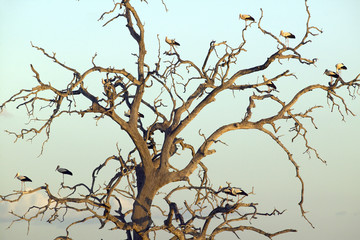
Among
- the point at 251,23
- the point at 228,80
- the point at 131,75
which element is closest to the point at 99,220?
the point at 131,75

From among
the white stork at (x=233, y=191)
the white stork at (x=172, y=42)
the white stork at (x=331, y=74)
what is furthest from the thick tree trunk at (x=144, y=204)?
the white stork at (x=331, y=74)

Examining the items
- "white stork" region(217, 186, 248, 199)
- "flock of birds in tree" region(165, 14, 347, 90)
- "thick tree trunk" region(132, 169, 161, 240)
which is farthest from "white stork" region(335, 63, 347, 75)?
"thick tree trunk" region(132, 169, 161, 240)

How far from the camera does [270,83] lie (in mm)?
10891

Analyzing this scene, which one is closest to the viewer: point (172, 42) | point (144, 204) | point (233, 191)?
point (233, 191)

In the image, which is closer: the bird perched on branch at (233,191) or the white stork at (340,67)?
the bird perched on branch at (233,191)

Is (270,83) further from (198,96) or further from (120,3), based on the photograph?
(120,3)

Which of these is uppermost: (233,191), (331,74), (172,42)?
(172,42)

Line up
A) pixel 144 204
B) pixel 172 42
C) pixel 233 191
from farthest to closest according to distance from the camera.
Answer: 1. pixel 172 42
2. pixel 144 204
3. pixel 233 191

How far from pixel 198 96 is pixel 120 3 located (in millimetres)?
2423

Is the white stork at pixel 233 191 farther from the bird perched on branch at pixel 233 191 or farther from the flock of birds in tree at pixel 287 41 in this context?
the flock of birds in tree at pixel 287 41

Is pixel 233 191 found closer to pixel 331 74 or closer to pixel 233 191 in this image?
pixel 233 191

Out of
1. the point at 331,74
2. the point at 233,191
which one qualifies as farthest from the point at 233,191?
the point at 331,74

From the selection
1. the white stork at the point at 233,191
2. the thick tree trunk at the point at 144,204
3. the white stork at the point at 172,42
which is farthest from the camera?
the white stork at the point at 172,42

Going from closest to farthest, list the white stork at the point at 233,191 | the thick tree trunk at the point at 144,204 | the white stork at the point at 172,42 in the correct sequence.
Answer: the white stork at the point at 233,191, the thick tree trunk at the point at 144,204, the white stork at the point at 172,42
